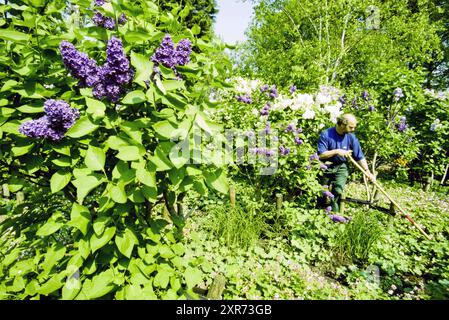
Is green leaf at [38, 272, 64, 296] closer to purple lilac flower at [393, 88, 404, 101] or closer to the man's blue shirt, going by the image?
the man's blue shirt

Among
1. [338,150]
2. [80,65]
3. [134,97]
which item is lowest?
[338,150]

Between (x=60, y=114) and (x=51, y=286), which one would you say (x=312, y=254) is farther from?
(x=60, y=114)

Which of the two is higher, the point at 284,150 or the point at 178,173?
the point at 178,173

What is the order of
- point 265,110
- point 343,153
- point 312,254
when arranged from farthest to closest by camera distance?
point 265,110, point 343,153, point 312,254

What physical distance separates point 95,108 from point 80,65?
0.21 m

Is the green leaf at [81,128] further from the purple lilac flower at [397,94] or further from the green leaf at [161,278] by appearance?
the purple lilac flower at [397,94]

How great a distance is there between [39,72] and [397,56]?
549 inches

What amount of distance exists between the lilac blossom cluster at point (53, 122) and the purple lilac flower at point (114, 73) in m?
0.14

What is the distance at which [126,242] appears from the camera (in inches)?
48.1

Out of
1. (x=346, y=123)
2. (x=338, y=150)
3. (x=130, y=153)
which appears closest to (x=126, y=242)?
(x=130, y=153)

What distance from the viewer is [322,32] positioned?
12.6 meters

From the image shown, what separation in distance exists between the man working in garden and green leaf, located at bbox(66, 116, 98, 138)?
11.2 feet

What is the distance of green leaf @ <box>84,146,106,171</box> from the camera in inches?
43.3

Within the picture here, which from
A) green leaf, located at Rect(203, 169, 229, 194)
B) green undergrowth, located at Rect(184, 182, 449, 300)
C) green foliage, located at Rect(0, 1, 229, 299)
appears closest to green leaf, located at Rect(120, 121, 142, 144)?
green foliage, located at Rect(0, 1, 229, 299)
